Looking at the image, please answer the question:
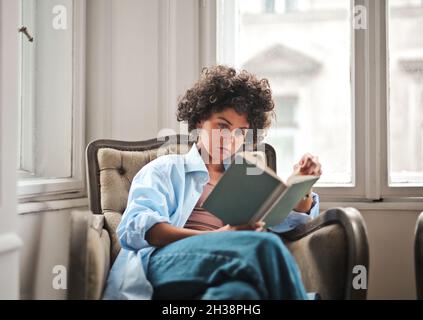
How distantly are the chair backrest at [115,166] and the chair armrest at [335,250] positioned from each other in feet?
1.54

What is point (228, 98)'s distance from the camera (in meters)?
1.60

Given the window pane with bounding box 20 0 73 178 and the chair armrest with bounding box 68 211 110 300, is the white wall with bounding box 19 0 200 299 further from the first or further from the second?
the chair armrest with bounding box 68 211 110 300

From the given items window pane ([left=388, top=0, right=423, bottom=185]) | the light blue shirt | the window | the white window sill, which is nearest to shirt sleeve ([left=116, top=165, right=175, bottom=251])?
the light blue shirt

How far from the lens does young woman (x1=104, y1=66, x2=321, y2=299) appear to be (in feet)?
3.54

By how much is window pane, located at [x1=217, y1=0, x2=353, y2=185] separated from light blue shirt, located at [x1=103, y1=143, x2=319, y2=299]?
1.93ft

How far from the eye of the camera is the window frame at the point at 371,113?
2021 mm

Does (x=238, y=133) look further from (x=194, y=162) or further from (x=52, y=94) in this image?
(x=52, y=94)

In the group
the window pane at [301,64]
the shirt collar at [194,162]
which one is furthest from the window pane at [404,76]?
the shirt collar at [194,162]

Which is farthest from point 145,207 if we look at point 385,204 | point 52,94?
point 385,204

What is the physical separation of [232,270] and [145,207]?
36 centimetres

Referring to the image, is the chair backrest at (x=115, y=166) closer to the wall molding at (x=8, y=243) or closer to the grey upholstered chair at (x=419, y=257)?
the wall molding at (x=8, y=243)
